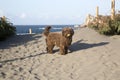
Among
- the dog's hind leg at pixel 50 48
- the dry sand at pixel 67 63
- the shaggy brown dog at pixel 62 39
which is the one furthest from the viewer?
the dog's hind leg at pixel 50 48

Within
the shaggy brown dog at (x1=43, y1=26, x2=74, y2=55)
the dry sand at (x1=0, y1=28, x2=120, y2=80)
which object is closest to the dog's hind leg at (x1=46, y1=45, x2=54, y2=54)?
the shaggy brown dog at (x1=43, y1=26, x2=74, y2=55)

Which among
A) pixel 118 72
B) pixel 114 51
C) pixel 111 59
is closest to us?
pixel 118 72

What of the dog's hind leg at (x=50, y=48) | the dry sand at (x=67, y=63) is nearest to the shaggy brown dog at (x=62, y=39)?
the dog's hind leg at (x=50, y=48)

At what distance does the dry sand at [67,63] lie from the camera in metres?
9.36

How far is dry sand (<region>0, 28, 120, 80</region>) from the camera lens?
A: 936 cm

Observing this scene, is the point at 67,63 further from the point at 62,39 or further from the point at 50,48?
the point at 50,48

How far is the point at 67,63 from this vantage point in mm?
11258

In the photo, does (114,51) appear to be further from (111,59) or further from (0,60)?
(0,60)

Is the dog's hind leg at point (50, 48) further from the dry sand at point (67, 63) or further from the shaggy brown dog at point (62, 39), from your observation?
the dry sand at point (67, 63)

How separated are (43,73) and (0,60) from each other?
9.96ft

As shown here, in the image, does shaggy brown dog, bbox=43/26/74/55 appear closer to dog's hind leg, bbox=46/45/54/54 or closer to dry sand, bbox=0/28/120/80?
dog's hind leg, bbox=46/45/54/54

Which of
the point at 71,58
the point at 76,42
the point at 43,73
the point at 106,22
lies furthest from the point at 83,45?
the point at 43,73

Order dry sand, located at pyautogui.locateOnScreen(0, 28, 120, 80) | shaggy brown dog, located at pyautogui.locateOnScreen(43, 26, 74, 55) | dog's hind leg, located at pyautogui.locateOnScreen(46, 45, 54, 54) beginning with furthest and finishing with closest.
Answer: dog's hind leg, located at pyautogui.locateOnScreen(46, 45, 54, 54), shaggy brown dog, located at pyautogui.locateOnScreen(43, 26, 74, 55), dry sand, located at pyautogui.locateOnScreen(0, 28, 120, 80)

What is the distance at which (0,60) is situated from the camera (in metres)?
12.1
